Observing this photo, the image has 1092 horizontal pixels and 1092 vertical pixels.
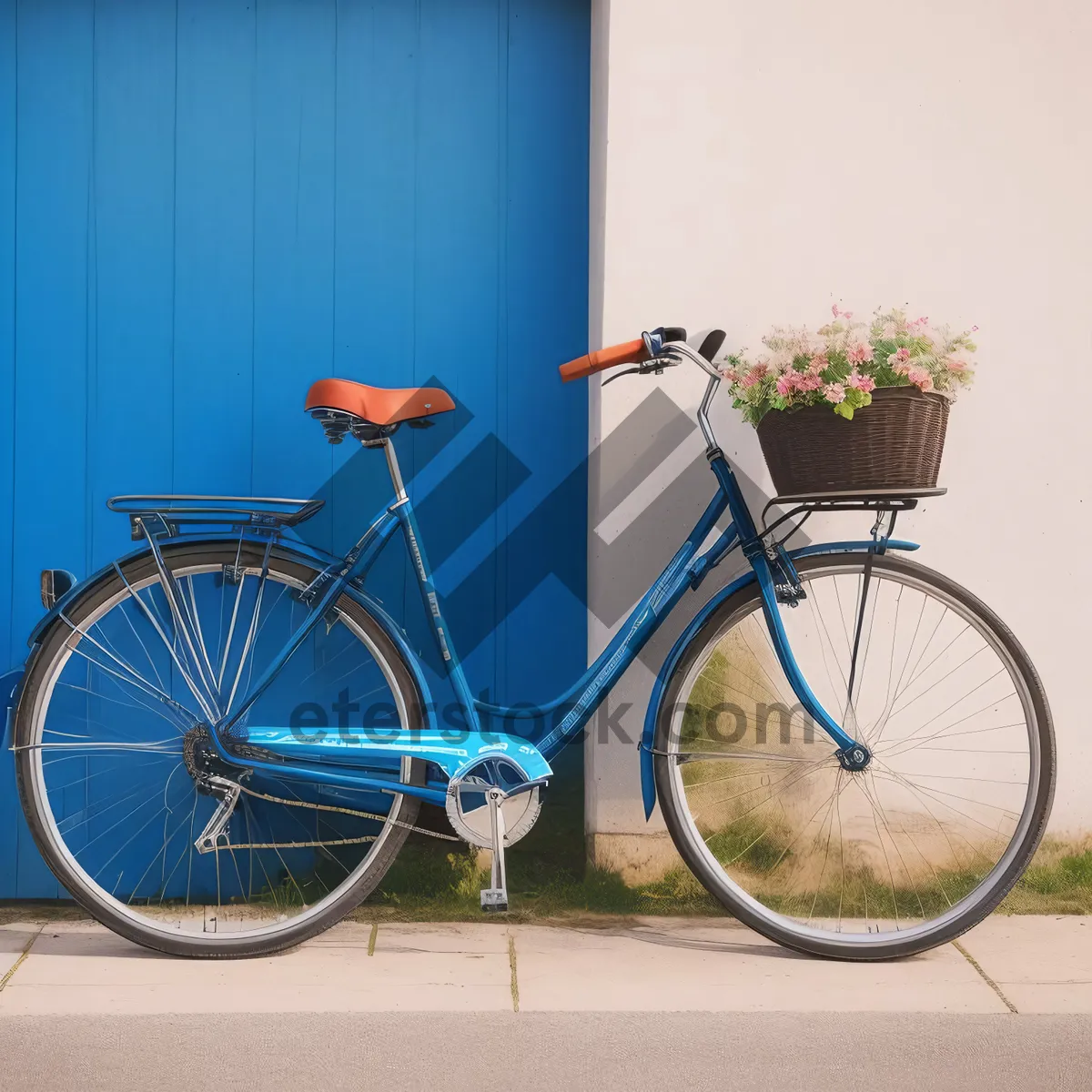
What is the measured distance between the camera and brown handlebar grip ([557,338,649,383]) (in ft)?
7.81

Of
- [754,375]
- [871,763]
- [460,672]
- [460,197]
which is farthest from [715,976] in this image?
[460,197]

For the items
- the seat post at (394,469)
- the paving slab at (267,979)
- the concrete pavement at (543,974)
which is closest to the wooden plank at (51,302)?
the paving slab at (267,979)

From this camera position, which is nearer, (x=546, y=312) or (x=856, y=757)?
(x=856, y=757)

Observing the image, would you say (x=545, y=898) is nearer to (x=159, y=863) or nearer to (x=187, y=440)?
(x=159, y=863)

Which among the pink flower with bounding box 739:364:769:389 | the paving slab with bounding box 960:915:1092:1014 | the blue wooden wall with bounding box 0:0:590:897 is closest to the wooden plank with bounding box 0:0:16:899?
the blue wooden wall with bounding box 0:0:590:897

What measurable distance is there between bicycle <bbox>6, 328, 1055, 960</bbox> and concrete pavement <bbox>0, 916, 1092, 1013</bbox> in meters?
0.09

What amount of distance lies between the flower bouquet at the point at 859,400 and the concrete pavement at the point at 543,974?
1.09 metres

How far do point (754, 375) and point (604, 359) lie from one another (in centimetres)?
34

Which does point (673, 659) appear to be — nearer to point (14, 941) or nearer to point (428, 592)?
point (428, 592)

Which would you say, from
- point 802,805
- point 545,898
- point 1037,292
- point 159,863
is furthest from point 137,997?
point 1037,292

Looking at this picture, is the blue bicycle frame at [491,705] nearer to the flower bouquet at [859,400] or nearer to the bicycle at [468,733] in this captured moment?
the bicycle at [468,733]

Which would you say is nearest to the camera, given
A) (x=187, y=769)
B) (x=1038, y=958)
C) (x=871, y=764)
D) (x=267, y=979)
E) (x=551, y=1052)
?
(x=551, y=1052)

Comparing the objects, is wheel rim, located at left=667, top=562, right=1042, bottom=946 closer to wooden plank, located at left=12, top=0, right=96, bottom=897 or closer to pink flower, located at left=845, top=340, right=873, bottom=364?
pink flower, located at left=845, top=340, right=873, bottom=364

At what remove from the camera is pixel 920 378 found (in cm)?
228
